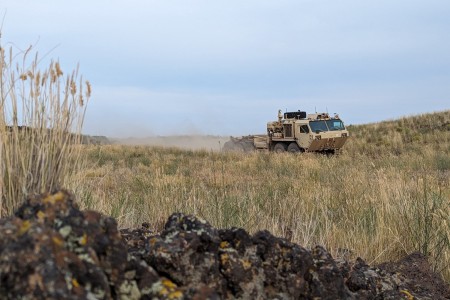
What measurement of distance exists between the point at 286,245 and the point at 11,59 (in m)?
2.35

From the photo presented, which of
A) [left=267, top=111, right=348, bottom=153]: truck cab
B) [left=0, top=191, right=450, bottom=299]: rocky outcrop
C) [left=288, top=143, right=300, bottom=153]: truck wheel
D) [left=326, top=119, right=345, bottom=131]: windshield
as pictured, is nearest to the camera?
[left=0, top=191, right=450, bottom=299]: rocky outcrop

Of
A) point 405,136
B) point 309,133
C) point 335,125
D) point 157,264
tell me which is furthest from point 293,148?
point 157,264

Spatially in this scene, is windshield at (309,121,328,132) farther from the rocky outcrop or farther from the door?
the rocky outcrop

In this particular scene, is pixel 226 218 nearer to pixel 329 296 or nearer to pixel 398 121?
pixel 329 296

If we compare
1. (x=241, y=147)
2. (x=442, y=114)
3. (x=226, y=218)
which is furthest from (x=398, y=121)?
(x=226, y=218)

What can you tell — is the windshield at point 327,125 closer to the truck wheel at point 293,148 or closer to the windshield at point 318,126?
the windshield at point 318,126

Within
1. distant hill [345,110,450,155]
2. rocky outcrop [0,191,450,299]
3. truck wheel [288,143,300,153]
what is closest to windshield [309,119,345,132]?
truck wheel [288,143,300,153]

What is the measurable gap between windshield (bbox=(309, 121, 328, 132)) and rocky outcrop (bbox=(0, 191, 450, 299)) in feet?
68.6

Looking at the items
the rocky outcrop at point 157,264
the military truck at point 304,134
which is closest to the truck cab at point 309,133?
the military truck at point 304,134

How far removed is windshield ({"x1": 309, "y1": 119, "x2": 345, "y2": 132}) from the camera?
78.1 ft

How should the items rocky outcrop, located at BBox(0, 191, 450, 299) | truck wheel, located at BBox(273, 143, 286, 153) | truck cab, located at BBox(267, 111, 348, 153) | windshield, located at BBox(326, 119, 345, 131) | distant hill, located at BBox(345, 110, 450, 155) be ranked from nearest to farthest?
rocky outcrop, located at BBox(0, 191, 450, 299) < truck cab, located at BBox(267, 111, 348, 153) < windshield, located at BBox(326, 119, 345, 131) < truck wheel, located at BBox(273, 143, 286, 153) < distant hill, located at BBox(345, 110, 450, 155)

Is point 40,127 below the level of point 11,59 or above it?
below

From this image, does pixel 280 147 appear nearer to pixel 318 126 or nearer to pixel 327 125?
pixel 318 126

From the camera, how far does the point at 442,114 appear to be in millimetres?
38219
